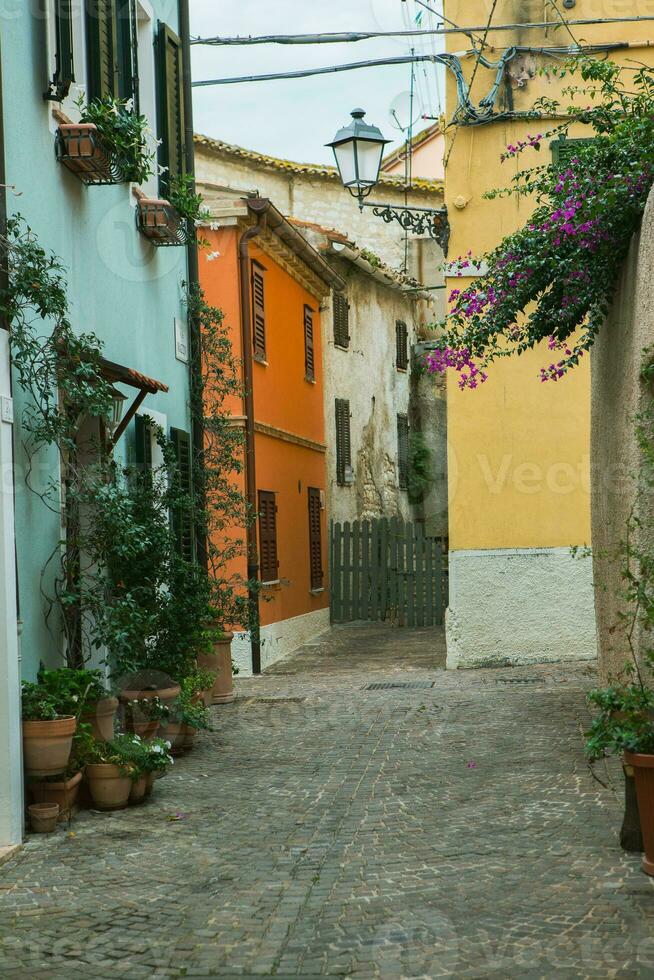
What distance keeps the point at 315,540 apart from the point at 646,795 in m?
14.5

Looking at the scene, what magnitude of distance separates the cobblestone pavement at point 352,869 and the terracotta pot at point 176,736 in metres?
0.26

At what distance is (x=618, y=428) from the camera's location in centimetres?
770

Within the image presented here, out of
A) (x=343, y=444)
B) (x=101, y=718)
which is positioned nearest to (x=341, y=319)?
(x=343, y=444)

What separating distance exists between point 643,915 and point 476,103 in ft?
34.8

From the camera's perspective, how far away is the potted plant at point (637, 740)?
16.3ft

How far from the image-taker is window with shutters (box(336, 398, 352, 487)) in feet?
70.8

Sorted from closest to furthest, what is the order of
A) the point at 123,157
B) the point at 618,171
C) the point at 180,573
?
the point at 618,171
the point at 123,157
the point at 180,573

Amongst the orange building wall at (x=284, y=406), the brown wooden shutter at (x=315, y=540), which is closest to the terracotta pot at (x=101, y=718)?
the orange building wall at (x=284, y=406)

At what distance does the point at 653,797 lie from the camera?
4.92 metres

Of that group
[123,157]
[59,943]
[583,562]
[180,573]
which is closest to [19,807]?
[59,943]

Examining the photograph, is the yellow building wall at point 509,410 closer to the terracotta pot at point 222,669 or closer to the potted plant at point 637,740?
the terracotta pot at point 222,669

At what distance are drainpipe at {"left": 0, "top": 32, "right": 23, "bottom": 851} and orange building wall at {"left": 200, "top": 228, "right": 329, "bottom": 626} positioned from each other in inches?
320

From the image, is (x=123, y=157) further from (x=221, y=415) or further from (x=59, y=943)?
(x=59, y=943)

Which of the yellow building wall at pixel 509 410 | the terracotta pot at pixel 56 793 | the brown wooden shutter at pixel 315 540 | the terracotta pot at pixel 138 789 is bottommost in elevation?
the terracotta pot at pixel 138 789
